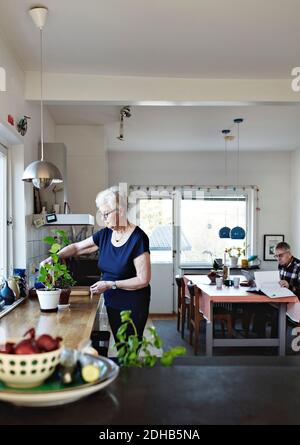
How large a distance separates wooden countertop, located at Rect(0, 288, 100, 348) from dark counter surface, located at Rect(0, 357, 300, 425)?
0.91m

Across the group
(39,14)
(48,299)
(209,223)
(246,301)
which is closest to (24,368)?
(48,299)

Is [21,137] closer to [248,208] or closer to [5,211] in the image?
[5,211]

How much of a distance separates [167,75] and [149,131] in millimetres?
2275

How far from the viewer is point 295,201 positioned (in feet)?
25.1

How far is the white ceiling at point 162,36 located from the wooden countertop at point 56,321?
180cm

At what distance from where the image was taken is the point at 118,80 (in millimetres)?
3809

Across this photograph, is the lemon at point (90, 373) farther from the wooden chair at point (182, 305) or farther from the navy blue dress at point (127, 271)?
the wooden chair at point (182, 305)

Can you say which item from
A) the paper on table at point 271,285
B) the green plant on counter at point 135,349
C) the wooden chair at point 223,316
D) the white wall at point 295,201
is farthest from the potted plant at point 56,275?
the white wall at point 295,201

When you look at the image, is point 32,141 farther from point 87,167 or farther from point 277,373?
point 277,373

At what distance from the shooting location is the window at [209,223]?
7891 mm

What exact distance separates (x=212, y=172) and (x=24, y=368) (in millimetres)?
7010

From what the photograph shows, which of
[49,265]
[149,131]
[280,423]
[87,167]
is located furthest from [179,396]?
[149,131]

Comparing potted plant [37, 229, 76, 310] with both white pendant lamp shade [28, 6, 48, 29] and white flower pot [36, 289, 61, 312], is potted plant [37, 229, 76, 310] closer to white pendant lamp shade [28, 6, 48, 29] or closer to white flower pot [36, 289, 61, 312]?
white flower pot [36, 289, 61, 312]

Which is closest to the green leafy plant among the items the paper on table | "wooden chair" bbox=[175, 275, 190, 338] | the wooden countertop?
the wooden countertop
